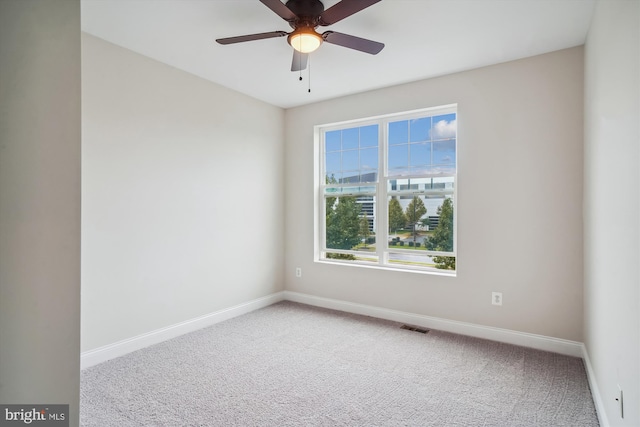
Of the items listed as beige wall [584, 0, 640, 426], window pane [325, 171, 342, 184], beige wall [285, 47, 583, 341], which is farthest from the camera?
window pane [325, 171, 342, 184]

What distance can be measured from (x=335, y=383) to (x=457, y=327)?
5.30ft

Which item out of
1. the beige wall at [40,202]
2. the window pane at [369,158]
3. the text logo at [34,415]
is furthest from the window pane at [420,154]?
the text logo at [34,415]

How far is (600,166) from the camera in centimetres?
219

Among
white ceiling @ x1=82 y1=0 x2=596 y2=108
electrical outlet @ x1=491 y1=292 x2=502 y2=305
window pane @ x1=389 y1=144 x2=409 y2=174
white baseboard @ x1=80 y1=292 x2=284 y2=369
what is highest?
white ceiling @ x1=82 y1=0 x2=596 y2=108

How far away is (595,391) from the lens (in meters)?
2.27

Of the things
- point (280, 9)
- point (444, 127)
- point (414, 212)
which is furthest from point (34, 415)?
point (444, 127)

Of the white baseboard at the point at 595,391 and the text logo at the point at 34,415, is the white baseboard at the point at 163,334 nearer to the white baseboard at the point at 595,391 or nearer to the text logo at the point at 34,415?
the text logo at the point at 34,415

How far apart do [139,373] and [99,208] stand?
1.34m

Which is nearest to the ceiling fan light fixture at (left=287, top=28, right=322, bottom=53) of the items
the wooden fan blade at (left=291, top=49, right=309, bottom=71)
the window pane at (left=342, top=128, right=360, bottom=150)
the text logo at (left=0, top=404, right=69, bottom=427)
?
the wooden fan blade at (left=291, top=49, right=309, bottom=71)

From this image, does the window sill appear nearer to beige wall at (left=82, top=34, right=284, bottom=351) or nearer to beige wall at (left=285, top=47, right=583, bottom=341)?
beige wall at (left=285, top=47, right=583, bottom=341)

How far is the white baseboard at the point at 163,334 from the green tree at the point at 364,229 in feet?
4.75

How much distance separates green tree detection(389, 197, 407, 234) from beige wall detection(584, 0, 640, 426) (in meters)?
1.75

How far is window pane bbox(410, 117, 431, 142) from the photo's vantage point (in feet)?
12.6

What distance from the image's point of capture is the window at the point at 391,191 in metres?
3.74
